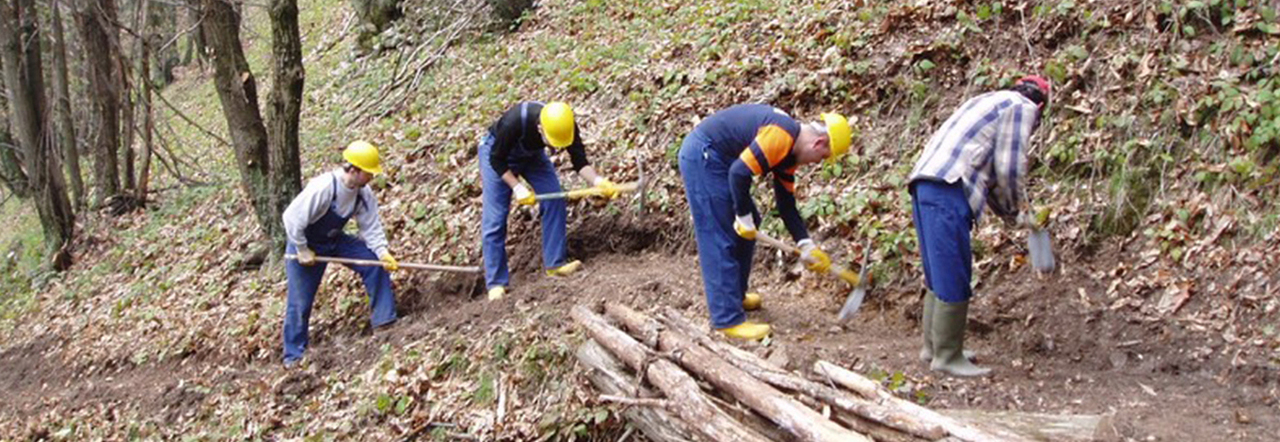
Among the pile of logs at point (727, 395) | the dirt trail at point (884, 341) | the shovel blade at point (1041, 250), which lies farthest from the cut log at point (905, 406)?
the shovel blade at point (1041, 250)

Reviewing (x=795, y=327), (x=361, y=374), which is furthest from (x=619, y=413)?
(x=361, y=374)

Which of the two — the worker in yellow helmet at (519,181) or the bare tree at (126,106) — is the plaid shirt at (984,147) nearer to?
the worker in yellow helmet at (519,181)

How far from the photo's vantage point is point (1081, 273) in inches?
226

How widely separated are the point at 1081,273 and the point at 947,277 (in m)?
1.24

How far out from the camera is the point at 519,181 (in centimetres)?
759

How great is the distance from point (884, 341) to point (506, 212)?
3.18m

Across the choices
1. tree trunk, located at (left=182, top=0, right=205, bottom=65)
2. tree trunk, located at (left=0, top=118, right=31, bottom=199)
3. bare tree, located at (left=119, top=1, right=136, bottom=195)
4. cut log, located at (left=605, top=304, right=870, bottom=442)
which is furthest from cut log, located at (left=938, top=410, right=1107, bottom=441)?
tree trunk, located at (left=182, top=0, right=205, bottom=65)

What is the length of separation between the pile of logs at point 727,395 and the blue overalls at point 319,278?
2.85m

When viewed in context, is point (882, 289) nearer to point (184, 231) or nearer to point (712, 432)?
point (712, 432)

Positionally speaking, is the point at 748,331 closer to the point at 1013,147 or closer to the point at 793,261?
the point at 793,261

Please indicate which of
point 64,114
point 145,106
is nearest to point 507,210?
point 145,106

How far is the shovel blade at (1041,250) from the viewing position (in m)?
5.37

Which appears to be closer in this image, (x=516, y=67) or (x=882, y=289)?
(x=882, y=289)

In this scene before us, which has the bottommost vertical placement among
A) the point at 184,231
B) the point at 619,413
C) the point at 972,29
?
the point at 184,231
